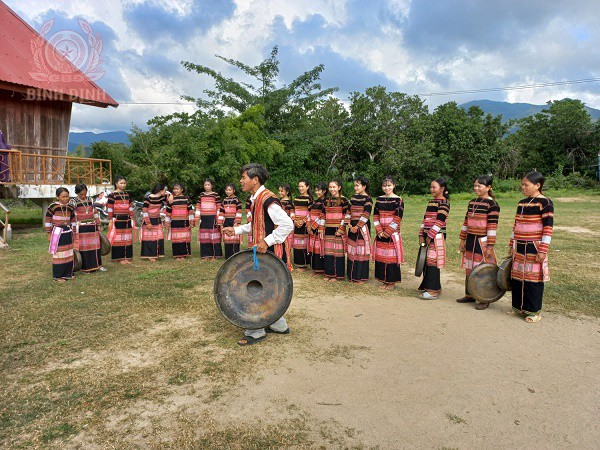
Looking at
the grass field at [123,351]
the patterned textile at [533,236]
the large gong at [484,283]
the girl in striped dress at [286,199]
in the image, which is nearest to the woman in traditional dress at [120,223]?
the grass field at [123,351]

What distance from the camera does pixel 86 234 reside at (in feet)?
25.8

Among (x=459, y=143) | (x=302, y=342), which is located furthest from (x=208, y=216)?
(x=459, y=143)

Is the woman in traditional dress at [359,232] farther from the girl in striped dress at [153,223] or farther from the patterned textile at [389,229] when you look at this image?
the girl in striped dress at [153,223]

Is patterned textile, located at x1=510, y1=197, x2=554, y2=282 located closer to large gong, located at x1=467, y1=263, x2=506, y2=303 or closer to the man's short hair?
large gong, located at x1=467, y1=263, x2=506, y2=303

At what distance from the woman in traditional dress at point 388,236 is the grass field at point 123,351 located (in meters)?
0.44

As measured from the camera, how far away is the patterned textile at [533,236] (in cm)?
521

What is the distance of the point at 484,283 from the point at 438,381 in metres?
2.51

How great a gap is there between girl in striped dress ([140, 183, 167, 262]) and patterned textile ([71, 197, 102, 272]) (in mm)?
1283

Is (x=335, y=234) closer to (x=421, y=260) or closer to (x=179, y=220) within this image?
(x=421, y=260)

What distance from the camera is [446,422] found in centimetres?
317

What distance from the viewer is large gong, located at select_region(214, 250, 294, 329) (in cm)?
443

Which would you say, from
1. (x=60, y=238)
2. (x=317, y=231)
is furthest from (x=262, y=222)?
(x=60, y=238)

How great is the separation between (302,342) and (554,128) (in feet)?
123

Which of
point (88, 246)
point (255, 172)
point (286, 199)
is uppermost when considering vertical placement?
point (255, 172)
